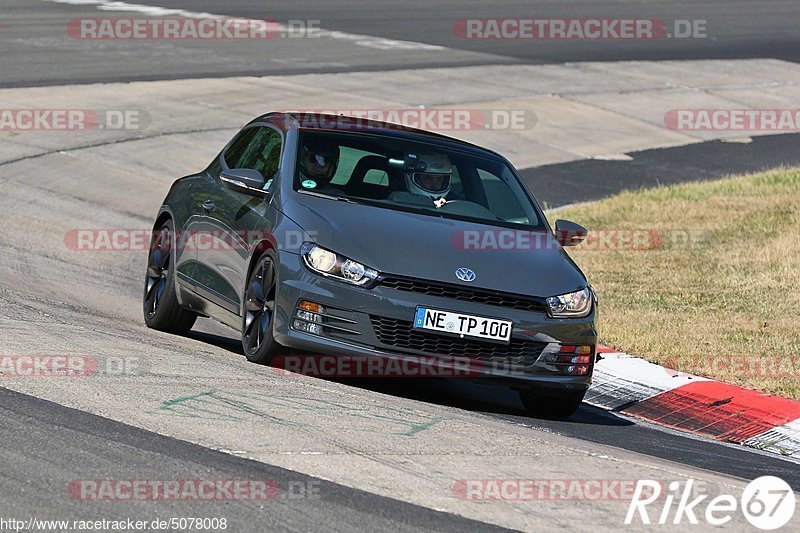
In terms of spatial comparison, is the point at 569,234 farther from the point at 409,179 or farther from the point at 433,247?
the point at 433,247

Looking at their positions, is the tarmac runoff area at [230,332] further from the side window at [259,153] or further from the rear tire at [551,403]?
the side window at [259,153]

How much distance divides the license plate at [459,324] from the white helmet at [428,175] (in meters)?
Result: 1.33

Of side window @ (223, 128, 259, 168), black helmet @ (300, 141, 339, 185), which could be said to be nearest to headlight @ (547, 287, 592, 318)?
black helmet @ (300, 141, 339, 185)

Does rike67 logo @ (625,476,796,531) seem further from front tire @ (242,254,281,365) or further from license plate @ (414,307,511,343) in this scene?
front tire @ (242,254,281,365)

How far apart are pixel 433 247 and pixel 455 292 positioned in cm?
39

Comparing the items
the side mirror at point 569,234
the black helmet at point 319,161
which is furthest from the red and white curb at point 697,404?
the black helmet at point 319,161

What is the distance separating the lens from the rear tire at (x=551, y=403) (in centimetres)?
848

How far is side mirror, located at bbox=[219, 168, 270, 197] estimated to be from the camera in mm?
8781

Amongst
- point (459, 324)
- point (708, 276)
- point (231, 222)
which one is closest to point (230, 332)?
point (231, 222)

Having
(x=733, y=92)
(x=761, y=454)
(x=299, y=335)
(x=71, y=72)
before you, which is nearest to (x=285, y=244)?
(x=299, y=335)

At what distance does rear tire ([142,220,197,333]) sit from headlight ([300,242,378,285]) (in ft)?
7.23

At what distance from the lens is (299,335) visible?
312 inches

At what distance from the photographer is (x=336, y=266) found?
7.91 m

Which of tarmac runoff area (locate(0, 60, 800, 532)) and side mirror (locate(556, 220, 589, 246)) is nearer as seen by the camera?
tarmac runoff area (locate(0, 60, 800, 532))
